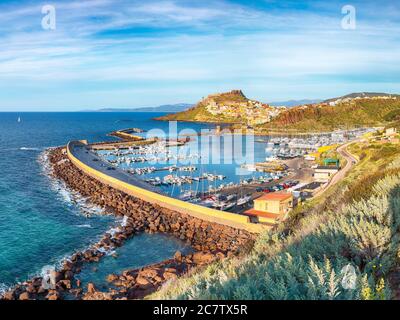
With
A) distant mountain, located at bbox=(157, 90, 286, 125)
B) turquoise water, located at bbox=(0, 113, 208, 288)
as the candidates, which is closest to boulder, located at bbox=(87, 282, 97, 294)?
turquoise water, located at bbox=(0, 113, 208, 288)

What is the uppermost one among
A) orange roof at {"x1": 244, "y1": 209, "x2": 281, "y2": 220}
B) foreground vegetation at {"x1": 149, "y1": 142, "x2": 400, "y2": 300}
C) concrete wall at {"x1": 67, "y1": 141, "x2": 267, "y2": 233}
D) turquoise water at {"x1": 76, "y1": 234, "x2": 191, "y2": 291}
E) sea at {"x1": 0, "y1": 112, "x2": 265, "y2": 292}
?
foreground vegetation at {"x1": 149, "y1": 142, "x2": 400, "y2": 300}

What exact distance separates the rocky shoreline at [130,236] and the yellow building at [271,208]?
1585mm

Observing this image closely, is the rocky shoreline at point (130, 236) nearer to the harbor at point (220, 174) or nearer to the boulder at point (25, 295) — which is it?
the boulder at point (25, 295)

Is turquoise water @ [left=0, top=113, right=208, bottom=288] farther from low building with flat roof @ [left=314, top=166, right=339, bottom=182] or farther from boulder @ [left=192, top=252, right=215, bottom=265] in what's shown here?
low building with flat roof @ [left=314, top=166, right=339, bottom=182]

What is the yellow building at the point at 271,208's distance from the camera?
18.4 meters

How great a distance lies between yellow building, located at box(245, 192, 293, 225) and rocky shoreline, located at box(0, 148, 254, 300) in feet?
5.20

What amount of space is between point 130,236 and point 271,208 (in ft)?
24.4

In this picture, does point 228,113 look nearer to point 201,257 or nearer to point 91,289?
point 201,257

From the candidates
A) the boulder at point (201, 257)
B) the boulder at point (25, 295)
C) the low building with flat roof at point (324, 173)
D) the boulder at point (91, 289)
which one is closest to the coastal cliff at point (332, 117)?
the low building with flat roof at point (324, 173)

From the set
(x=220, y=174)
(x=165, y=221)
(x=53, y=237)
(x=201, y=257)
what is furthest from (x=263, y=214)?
(x=220, y=174)

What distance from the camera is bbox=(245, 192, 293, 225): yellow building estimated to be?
1838 cm

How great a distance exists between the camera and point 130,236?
18359mm
